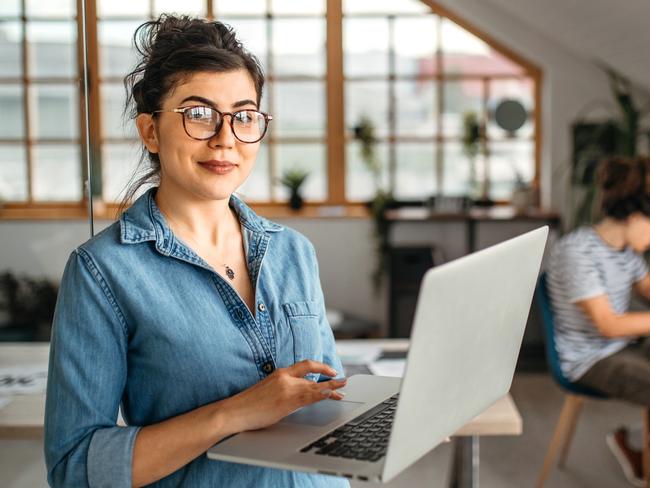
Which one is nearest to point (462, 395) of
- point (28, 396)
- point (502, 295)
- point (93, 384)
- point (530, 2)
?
point (502, 295)

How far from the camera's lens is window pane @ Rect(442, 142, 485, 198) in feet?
20.5

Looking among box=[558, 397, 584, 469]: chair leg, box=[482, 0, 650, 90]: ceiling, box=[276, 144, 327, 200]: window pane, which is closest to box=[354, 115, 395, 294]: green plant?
box=[276, 144, 327, 200]: window pane

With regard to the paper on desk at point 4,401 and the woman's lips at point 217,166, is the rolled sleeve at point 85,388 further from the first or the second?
the paper on desk at point 4,401

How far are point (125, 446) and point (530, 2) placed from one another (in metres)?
4.72

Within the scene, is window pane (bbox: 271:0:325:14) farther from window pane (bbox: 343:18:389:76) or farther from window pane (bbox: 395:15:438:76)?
window pane (bbox: 395:15:438:76)

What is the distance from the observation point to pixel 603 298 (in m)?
3.04

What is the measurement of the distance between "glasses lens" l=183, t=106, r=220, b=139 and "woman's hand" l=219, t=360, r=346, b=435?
33cm

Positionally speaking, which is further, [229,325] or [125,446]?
[229,325]

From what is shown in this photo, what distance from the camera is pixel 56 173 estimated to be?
3.60 metres

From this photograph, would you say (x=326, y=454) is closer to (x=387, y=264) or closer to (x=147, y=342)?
(x=147, y=342)

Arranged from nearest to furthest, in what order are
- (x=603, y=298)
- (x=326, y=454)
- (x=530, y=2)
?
1. (x=326, y=454)
2. (x=603, y=298)
3. (x=530, y=2)

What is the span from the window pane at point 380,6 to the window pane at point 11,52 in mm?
4371

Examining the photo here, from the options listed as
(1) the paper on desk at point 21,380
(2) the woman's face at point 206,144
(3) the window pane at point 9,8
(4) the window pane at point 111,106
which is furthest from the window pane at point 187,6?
(2) the woman's face at point 206,144

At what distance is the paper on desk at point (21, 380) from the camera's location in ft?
5.70
